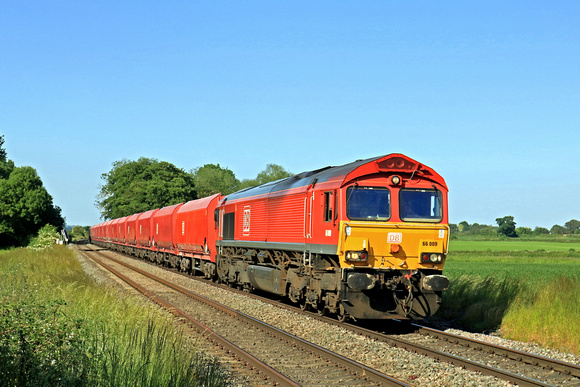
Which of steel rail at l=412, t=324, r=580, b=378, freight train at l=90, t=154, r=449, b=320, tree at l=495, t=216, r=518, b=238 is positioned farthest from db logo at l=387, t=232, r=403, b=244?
tree at l=495, t=216, r=518, b=238

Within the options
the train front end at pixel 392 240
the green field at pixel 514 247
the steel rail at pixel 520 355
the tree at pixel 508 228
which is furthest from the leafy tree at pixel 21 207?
the tree at pixel 508 228

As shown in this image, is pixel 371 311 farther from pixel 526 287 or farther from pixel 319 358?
pixel 526 287

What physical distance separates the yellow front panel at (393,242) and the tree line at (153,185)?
72.8 metres

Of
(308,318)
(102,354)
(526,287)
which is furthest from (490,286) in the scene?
(102,354)

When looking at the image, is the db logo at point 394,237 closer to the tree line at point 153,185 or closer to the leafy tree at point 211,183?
the tree line at point 153,185

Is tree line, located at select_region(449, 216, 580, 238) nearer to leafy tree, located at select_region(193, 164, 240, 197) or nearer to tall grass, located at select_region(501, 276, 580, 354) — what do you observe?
leafy tree, located at select_region(193, 164, 240, 197)

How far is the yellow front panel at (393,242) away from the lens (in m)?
12.7

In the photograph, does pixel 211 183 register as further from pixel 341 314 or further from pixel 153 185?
pixel 341 314

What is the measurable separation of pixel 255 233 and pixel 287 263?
303 cm

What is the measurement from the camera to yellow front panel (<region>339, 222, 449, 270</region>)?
12.7m

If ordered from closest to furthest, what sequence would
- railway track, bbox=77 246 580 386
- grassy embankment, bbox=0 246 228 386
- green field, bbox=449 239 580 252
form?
grassy embankment, bbox=0 246 228 386, railway track, bbox=77 246 580 386, green field, bbox=449 239 580 252

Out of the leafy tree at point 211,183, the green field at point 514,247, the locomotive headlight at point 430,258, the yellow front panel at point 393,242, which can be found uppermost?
the leafy tree at point 211,183

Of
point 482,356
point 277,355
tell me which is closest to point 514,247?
point 482,356

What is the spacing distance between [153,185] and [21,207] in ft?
58.8
